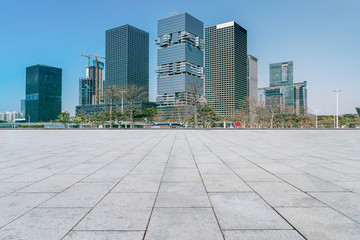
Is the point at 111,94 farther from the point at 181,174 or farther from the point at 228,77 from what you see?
the point at 228,77

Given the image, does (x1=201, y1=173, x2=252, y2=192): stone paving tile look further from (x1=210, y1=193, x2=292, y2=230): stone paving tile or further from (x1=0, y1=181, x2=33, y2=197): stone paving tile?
(x1=0, y1=181, x2=33, y2=197): stone paving tile

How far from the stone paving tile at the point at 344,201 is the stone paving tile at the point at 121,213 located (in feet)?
9.92

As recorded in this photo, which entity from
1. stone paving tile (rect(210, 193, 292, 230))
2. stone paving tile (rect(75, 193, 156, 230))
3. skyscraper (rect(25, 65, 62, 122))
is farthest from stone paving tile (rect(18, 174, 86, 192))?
skyscraper (rect(25, 65, 62, 122))

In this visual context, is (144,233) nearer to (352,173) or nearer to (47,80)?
(352,173)

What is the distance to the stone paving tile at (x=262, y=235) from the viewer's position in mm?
2719

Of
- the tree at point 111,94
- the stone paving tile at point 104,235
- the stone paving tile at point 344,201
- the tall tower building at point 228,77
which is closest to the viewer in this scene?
the stone paving tile at point 104,235

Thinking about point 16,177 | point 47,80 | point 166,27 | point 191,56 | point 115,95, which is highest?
point 166,27

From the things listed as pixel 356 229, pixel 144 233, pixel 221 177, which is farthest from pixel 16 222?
pixel 356 229

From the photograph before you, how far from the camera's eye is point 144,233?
2820 mm

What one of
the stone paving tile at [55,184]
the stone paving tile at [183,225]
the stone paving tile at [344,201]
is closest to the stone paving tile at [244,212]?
the stone paving tile at [183,225]

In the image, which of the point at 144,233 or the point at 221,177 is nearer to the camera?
the point at 144,233

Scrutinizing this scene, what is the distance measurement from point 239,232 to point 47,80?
8986 inches

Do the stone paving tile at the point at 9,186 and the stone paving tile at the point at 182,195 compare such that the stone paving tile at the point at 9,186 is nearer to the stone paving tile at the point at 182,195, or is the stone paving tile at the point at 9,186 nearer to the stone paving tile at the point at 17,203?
the stone paving tile at the point at 17,203

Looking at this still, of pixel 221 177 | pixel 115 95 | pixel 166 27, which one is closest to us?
pixel 221 177
